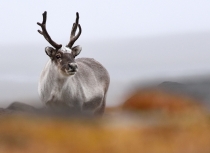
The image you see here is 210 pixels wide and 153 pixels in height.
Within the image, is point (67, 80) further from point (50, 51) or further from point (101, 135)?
point (101, 135)

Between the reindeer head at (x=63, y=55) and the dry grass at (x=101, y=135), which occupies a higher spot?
the dry grass at (x=101, y=135)

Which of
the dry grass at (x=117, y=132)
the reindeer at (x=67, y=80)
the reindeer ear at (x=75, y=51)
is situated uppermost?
the dry grass at (x=117, y=132)

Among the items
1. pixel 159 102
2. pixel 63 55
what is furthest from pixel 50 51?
pixel 159 102

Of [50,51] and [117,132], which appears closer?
[117,132]

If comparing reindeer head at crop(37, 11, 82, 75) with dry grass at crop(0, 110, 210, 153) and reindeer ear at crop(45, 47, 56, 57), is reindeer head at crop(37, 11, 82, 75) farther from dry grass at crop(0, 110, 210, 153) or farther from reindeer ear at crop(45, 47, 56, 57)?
dry grass at crop(0, 110, 210, 153)

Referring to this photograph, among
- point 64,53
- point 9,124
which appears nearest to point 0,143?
point 9,124

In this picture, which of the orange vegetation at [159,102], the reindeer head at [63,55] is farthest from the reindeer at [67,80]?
the orange vegetation at [159,102]

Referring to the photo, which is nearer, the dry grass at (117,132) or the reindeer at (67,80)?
the dry grass at (117,132)

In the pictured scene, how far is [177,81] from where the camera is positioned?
13.4 inches

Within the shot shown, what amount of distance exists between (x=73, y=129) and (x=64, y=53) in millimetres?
1376

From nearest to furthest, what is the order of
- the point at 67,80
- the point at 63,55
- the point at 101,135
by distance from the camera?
the point at 101,135
the point at 63,55
the point at 67,80

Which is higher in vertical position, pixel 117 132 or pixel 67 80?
pixel 117 132

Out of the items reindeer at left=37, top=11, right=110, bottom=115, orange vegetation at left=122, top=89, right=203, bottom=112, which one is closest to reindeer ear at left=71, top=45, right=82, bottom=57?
reindeer at left=37, top=11, right=110, bottom=115

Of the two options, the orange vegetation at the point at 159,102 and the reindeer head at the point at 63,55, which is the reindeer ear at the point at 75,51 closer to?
the reindeer head at the point at 63,55
